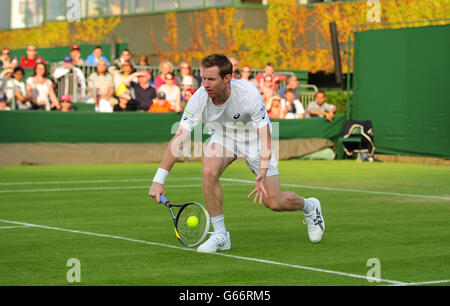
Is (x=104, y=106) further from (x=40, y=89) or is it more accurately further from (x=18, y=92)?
(x=18, y=92)

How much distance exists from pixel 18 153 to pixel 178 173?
146 inches

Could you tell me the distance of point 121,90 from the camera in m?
21.0

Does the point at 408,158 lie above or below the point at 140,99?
below

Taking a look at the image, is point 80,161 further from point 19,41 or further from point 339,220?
point 19,41

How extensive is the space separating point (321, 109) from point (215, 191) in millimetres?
15014

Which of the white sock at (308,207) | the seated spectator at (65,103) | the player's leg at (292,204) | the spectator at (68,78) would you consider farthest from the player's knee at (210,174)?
the spectator at (68,78)

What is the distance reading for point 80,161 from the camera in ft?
63.2

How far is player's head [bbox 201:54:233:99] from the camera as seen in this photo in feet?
24.8

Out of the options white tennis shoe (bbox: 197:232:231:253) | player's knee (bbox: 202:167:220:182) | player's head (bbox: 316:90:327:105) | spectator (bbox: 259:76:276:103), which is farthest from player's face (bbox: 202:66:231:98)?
player's head (bbox: 316:90:327:105)

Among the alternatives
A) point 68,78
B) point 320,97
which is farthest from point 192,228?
point 320,97

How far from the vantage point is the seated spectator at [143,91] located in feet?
68.2

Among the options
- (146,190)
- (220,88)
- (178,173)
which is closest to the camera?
(220,88)

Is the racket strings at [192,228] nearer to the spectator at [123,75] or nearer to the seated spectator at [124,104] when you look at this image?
the seated spectator at [124,104]
